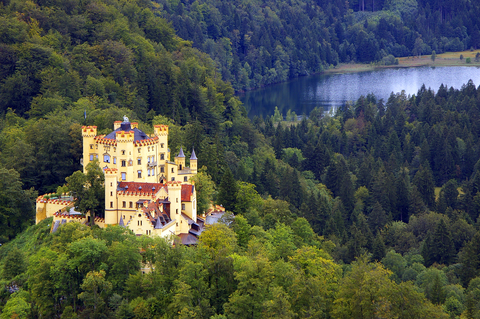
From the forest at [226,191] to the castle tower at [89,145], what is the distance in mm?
8159

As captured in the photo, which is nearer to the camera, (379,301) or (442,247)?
(379,301)

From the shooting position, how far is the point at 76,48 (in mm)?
133500

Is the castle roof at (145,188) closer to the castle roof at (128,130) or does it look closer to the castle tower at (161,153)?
the castle tower at (161,153)

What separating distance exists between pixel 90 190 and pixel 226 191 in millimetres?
19831

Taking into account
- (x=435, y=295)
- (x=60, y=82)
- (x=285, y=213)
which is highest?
(x=60, y=82)

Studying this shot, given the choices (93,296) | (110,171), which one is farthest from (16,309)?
(110,171)

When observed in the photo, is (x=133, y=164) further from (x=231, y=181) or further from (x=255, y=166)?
(x=255, y=166)

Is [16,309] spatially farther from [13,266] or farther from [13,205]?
[13,205]

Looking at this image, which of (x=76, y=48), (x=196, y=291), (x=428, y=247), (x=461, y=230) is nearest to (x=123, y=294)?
(x=196, y=291)

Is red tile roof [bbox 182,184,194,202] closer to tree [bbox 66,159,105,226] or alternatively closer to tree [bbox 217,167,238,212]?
tree [bbox 66,159,105,226]

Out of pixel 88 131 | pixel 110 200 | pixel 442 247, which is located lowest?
pixel 442 247

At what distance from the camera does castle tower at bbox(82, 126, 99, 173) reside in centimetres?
8700

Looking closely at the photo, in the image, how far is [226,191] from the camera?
9312cm

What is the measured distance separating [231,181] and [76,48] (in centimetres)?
5329
